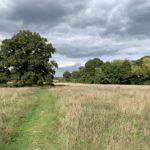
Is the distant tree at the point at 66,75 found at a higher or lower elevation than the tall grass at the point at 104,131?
higher

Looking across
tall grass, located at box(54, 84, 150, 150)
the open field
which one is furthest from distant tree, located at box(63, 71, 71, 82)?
tall grass, located at box(54, 84, 150, 150)

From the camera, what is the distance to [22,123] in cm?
1107

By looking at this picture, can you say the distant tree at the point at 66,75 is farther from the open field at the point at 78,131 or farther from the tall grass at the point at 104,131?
the tall grass at the point at 104,131

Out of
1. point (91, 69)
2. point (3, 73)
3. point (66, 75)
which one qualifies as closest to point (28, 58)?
point (3, 73)

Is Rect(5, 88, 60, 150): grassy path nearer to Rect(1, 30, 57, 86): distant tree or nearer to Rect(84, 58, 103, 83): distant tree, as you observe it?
Rect(1, 30, 57, 86): distant tree

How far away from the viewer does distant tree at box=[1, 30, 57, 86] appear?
159ft

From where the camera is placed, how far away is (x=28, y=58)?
162ft

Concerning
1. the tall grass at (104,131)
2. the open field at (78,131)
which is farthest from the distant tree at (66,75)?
the tall grass at (104,131)

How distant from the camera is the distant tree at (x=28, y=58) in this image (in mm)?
48375

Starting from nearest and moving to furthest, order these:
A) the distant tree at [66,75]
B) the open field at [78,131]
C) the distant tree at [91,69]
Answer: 1. the open field at [78,131]
2. the distant tree at [91,69]
3. the distant tree at [66,75]

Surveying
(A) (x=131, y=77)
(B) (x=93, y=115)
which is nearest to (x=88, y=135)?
(B) (x=93, y=115)

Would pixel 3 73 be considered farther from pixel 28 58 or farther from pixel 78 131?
pixel 78 131

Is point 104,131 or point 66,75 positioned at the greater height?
point 66,75

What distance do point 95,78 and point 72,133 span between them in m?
71.6
